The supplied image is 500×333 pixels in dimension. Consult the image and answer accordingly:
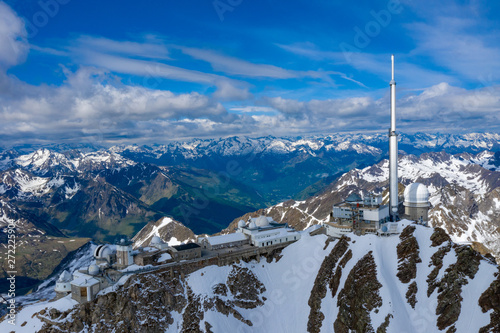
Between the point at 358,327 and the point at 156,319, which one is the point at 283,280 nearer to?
the point at 358,327

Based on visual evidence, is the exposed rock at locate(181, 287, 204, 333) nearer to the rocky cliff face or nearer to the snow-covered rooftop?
the rocky cliff face

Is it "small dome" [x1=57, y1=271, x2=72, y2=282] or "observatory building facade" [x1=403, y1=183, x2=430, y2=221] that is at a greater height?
"observatory building facade" [x1=403, y1=183, x2=430, y2=221]

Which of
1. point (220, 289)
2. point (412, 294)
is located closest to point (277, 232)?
point (220, 289)

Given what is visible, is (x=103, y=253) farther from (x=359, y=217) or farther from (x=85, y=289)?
(x=359, y=217)

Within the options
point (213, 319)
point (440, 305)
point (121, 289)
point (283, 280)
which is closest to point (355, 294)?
point (440, 305)

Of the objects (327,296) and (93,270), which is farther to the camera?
(93,270)

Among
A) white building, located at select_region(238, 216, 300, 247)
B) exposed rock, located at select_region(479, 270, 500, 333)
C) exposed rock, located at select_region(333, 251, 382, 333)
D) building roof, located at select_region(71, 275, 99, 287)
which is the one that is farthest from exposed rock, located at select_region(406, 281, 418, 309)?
building roof, located at select_region(71, 275, 99, 287)
